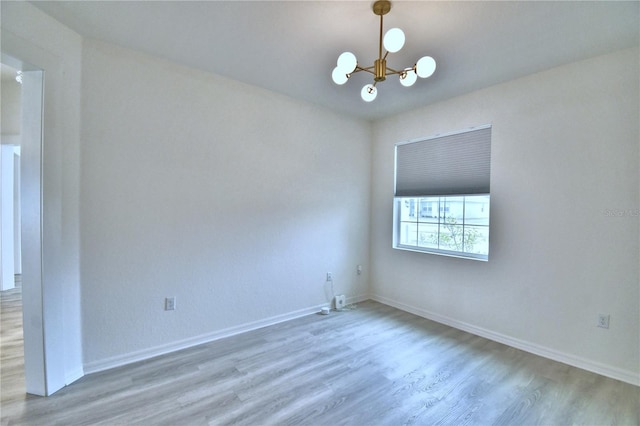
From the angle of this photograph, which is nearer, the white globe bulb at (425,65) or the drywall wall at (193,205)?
the white globe bulb at (425,65)

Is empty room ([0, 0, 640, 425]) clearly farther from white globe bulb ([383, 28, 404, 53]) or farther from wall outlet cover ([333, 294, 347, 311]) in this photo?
wall outlet cover ([333, 294, 347, 311])

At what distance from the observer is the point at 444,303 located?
3.42m

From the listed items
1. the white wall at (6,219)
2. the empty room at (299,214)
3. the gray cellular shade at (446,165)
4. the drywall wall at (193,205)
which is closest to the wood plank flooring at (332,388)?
the empty room at (299,214)

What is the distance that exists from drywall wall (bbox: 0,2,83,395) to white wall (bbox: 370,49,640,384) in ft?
12.2

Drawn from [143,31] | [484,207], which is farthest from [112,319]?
[484,207]

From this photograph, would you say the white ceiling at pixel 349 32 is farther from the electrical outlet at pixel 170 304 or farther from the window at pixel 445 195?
the electrical outlet at pixel 170 304

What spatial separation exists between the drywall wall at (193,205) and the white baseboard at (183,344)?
1cm

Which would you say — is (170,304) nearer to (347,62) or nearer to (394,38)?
→ (347,62)

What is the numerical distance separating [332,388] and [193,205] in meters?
2.06

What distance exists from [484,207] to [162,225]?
11.2 ft

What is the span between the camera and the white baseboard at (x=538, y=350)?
2.28 meters

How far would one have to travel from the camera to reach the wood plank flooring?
1819mm

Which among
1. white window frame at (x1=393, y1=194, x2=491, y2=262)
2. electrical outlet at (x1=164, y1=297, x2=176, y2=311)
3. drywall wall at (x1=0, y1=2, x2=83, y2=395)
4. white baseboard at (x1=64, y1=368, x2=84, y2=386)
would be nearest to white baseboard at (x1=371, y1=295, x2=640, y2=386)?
white window frame at (x1=393, y1=194, x2=491, y2=262)

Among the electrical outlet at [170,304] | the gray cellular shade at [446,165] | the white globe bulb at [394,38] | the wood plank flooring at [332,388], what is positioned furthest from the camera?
the gray cellular shade at [446,165]
